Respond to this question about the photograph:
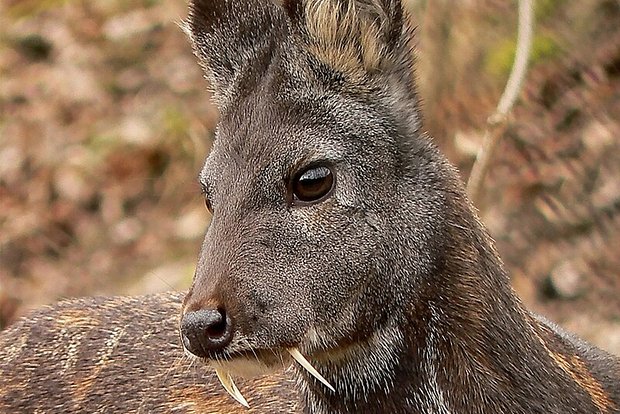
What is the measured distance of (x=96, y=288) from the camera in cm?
970

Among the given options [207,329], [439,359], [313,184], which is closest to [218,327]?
[207,329]

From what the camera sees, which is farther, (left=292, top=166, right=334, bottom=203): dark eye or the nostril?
(left=292, top=166, right=334, bottom=203): dark eye

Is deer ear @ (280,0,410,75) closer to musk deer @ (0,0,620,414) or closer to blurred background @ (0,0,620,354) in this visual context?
musk deer @ (0,0,620,414)

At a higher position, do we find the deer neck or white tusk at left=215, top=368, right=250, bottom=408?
the deer neck

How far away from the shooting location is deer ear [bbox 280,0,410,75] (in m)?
3.93

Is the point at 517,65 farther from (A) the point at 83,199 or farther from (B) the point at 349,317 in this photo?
(A) the point at 83,199

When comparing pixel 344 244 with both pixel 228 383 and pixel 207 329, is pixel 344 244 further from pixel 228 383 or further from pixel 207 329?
pixel 228 383

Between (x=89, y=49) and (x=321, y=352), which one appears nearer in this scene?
(x=321, y=352)

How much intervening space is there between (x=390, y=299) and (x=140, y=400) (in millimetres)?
1853

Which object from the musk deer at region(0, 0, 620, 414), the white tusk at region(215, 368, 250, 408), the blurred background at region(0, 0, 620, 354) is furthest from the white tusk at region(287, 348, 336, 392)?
the blurred background at region(0, 0, 620, 354)

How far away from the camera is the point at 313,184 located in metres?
3.84

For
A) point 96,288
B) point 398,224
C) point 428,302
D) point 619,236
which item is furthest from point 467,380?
point 96,288

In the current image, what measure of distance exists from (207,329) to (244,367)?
245 millimetres

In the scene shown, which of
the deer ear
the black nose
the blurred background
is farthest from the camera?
the blurred background
